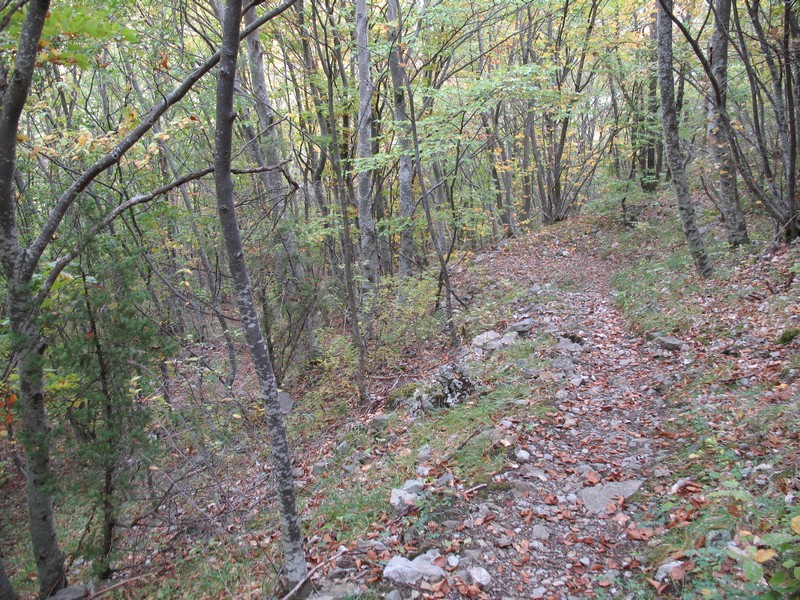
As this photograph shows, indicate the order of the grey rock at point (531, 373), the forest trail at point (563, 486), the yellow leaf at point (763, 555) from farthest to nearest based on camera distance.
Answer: the grey rock at point (531, 373)
the forest trail at point (563, 486)
the yellow leaf at point (763, 555)

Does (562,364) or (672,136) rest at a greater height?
(672,136)

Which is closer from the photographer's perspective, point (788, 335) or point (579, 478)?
point (579, 478)

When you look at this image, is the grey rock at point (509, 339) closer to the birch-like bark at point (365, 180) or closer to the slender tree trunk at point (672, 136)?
the birch-like bark at point (365, 180)

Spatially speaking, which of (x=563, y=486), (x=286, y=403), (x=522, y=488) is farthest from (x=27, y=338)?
(x=286, y=403)

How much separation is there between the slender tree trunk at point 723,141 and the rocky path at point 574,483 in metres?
3.76

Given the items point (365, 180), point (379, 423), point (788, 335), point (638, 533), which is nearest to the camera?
point (638, 533)

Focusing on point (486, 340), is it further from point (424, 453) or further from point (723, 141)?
point (723, 141)

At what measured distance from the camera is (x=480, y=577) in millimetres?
3543

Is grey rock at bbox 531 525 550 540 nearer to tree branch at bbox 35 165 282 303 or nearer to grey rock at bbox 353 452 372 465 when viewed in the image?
grey rock at bbox 353 452 372 465

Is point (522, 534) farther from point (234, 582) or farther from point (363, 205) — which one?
point (363, 205)

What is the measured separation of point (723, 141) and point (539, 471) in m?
8.00

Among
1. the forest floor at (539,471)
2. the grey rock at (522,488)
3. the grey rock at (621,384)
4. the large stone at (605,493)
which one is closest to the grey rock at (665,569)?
the forest floor at (539,471)

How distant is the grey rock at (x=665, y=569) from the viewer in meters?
3.11

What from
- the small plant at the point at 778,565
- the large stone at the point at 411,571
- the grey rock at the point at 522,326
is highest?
the small plant at the point at 778,565
